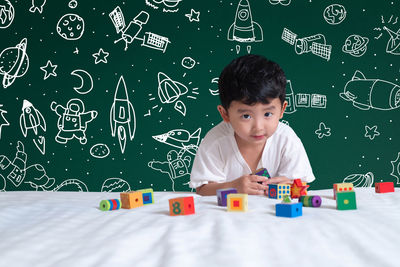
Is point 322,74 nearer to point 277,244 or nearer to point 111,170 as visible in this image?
point 111,170

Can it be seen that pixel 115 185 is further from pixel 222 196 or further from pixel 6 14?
pixel 222 196

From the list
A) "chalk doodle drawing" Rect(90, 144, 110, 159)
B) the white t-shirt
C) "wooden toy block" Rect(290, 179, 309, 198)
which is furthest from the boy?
"chalk doodle drawing" Rect(90, 144, 110, 159)

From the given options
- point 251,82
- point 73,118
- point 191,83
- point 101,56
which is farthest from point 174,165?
point 251,82

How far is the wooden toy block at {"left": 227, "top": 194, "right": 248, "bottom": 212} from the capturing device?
90 centimetres

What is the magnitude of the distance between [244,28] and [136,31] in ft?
2.06

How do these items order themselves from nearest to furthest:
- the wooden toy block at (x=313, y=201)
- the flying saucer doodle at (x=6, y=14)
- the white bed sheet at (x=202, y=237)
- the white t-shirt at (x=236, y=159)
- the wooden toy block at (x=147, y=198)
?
1. the white bed sheet at (x=202, y=237)
2. the wooden toy block at (x=313, y=201)
3. the wooden toy block at (x=147, y=198)
4. the white t-shirt at (x=236, y=159)
5. the flying saucer doodle at (x=6, y=14)

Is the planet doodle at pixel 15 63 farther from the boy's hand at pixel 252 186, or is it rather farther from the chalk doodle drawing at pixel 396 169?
the chalk doodle drawing at pixel 396 169

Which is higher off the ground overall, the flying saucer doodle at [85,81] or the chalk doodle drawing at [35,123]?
the flying saucer doodle at [85,81]

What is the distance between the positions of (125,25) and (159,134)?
2.19 ft

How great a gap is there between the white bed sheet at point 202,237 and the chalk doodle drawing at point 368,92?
1.42 metres

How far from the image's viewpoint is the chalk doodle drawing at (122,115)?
2291 millimetres

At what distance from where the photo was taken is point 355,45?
2.26m

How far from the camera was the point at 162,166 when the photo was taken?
2291 millimetres

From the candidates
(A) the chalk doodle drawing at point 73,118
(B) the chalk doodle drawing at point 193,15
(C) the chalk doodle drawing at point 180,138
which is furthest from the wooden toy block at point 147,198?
(B) the chalk doodle drawing at point 193,15
